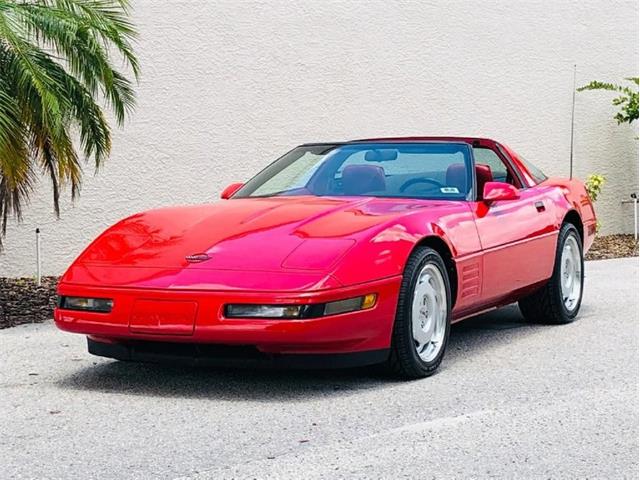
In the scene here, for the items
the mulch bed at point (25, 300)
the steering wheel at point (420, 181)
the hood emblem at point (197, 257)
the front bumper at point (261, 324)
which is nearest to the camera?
the front bumper at point (261, 324)

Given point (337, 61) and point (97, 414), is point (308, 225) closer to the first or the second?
point (97, 414)

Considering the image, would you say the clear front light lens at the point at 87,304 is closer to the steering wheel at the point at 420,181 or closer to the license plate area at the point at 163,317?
the license plate area at the point at 163,317

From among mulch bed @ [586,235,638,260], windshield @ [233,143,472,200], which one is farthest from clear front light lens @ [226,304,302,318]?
mulch bed @ [586,235,638,260]

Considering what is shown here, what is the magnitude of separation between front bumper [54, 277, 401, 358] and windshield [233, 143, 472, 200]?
1268 millimetres

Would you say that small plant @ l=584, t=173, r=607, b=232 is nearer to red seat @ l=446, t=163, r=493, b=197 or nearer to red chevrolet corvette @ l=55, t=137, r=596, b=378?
red chevrolet corvette @ l=55, t=137, r=596, b=378

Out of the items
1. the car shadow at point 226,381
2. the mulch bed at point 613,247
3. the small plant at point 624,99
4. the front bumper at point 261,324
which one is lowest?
the mulch bed at point 613,247

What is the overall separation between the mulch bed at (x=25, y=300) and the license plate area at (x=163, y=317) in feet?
10.3

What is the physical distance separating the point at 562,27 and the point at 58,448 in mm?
12558

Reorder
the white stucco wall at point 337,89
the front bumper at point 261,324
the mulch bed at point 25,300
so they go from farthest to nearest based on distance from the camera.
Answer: the white stucco wall at point 337,89
the mulch bed at point 25,300
the front bumper at point 261,324

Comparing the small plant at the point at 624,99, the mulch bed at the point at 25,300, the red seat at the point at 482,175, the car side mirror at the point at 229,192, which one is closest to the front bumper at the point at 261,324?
the car side mirror at the point at 229,192

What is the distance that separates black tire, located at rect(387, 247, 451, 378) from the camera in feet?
19.2

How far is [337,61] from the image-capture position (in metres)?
13.1

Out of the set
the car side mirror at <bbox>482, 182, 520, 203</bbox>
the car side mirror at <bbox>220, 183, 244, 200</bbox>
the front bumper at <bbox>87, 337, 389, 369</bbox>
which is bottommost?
the front bumper at <bbox>87, 337, 389, 369</bbox>

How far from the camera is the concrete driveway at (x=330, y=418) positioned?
14.5ft
